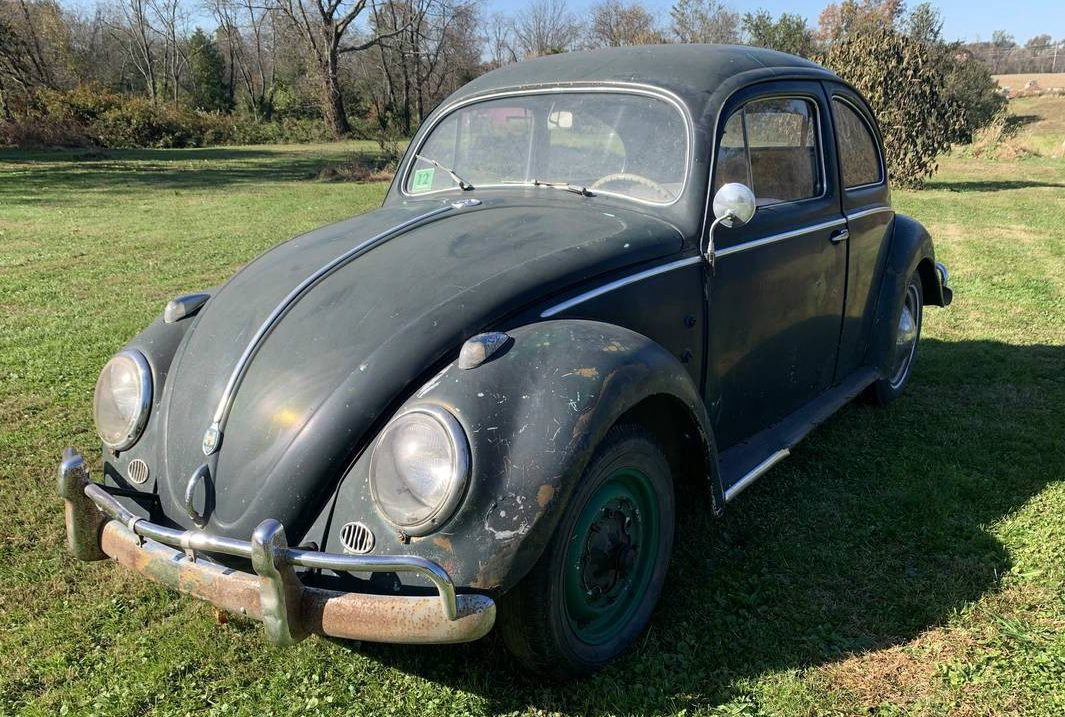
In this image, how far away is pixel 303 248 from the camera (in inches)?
115

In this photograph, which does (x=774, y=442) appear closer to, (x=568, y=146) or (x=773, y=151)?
(x=773, y=151)

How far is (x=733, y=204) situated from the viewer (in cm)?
279

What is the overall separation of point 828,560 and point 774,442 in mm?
504

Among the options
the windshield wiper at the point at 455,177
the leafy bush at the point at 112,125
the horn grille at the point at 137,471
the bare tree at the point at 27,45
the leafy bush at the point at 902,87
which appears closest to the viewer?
the horn grille at the point at 137,471

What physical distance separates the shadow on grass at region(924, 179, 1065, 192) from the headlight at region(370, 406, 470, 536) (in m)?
15.5

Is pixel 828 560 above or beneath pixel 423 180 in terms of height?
beneath

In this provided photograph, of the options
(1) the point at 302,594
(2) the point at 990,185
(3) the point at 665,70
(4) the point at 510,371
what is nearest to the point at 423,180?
(3) the point at 665,70

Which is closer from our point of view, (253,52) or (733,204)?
(733,204)

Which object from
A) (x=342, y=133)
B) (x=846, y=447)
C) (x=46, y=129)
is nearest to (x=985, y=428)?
(x=846, y=447)

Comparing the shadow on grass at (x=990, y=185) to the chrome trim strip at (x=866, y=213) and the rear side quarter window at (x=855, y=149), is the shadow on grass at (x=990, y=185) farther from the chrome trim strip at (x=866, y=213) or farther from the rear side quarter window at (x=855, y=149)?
the chrome trim strip at (x=866, y=213)

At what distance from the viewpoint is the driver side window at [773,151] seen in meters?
3.11

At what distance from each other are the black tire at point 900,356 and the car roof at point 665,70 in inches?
57.3

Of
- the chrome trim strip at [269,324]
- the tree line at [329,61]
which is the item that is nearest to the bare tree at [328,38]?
the tree line at [329,61]

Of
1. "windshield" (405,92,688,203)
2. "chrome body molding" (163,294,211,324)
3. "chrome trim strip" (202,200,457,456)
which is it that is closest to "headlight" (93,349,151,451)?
"chrome body molding" (163,294,211,324)
